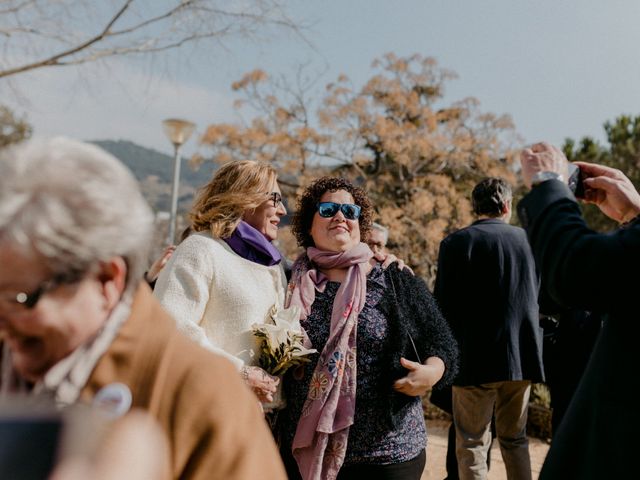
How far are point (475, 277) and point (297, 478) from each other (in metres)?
2.17

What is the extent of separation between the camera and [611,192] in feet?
5.76

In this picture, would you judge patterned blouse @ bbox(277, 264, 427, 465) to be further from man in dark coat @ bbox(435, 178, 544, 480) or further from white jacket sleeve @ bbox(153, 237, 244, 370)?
man in dark coat @ bbox(435, 178, 544, 480)

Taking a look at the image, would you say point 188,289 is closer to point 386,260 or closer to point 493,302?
point 386,260

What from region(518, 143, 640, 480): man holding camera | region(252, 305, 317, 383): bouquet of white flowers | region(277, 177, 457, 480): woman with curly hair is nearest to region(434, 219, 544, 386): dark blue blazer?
region(277, 177, 457, 480): woman with curly hair

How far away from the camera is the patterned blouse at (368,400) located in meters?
2.58

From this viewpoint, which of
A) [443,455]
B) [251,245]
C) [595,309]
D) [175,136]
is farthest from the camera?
[175,136]

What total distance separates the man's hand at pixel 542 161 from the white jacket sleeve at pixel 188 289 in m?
1.37

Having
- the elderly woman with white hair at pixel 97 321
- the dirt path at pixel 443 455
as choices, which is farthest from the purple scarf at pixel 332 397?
the dirt path at pixel 443 455

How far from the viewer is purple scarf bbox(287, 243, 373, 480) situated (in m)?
2.53

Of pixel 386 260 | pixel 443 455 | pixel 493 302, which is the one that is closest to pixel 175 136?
pixel 443 455

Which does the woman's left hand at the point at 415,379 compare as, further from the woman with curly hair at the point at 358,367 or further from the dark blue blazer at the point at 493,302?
the dark blue blazer at the point at 493,302

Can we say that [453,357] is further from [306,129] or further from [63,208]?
[306,129]

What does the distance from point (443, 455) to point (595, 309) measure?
17.2 feet

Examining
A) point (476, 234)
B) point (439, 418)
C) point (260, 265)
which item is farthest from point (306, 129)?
point (260, 265)
